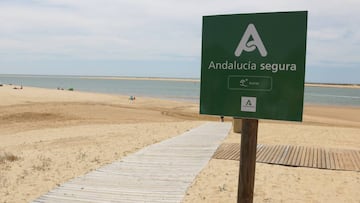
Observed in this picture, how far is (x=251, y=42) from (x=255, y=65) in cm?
17

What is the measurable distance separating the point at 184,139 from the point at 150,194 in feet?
16.1

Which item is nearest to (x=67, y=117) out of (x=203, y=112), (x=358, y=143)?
(x=358, y=143)

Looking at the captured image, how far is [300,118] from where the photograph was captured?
2.89 meters

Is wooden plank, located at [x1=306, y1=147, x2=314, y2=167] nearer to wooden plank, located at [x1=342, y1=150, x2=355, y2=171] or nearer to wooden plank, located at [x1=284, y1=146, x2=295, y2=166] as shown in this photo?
wooden plank, located at [x1=284, y1=146, x2=295, y2=166]

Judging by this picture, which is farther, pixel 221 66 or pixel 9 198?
pixel 9 198

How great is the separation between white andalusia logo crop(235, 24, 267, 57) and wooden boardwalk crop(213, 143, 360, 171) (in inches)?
189

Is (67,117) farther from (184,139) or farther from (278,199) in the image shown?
(278,199)

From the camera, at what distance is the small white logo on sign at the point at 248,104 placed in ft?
9.85

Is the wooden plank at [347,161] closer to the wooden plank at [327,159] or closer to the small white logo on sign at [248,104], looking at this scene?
the wooden plank at [327,159]

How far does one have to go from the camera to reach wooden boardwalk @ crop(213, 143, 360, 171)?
24.2 ft

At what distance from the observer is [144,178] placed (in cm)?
600

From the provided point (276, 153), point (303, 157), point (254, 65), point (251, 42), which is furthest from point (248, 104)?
point (276, 153)

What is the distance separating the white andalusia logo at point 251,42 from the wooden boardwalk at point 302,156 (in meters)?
4.81

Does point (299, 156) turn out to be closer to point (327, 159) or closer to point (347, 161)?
point (327, 159)
